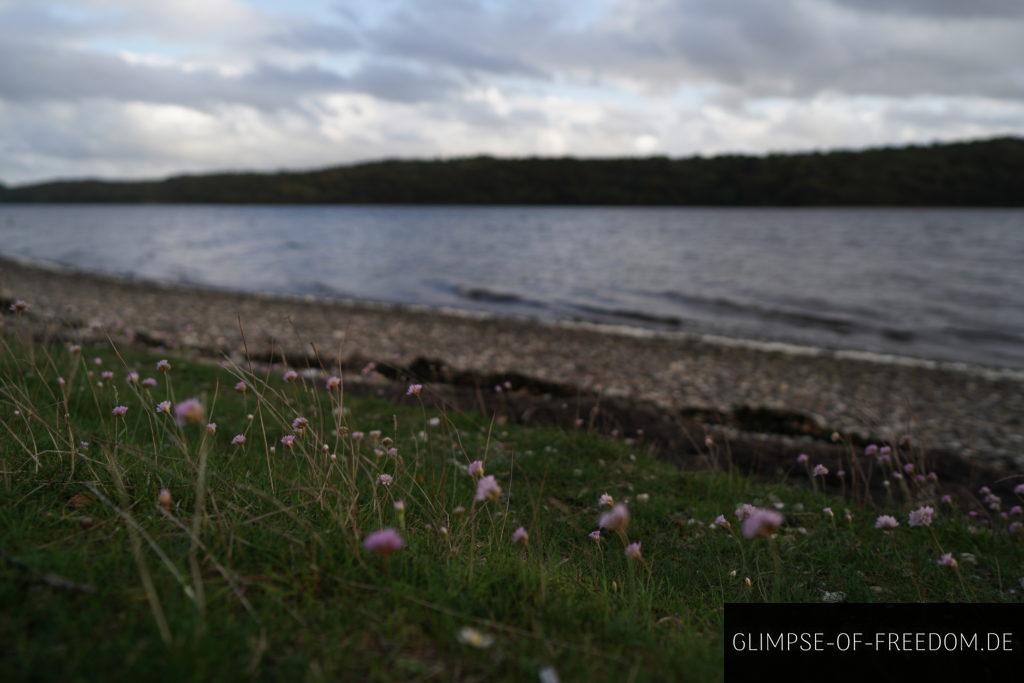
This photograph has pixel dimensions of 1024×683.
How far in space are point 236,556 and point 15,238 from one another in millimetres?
93607

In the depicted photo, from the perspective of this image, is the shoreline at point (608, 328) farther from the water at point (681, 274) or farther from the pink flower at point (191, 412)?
the pink flower at point (191, 412)

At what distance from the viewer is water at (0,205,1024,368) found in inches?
1064

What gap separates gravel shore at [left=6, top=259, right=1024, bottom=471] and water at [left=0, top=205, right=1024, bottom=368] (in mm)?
4201

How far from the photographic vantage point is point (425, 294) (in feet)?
119

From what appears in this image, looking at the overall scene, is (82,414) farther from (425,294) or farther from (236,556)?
(425,294)

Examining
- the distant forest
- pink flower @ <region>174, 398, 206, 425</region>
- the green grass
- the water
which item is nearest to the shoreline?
the water

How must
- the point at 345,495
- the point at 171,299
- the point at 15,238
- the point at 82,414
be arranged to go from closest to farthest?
the point at 345,495
the point at 82,414
the point at 171,299
the point at 15,238

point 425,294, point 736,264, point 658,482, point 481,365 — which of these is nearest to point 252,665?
point 658,482

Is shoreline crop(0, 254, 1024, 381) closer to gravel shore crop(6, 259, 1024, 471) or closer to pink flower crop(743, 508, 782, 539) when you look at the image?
gravel shore crop(6, 259, 1024, 471)

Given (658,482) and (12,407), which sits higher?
(12,407)

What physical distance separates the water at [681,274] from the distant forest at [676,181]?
4059 cm

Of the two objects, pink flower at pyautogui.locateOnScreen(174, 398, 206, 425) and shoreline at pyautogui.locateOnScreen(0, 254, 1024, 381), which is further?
shoreline at pyautogui.locateOnScreen(0, 254, 1024, 381)

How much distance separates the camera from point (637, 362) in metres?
18.6

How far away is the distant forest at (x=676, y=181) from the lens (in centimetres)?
11531
